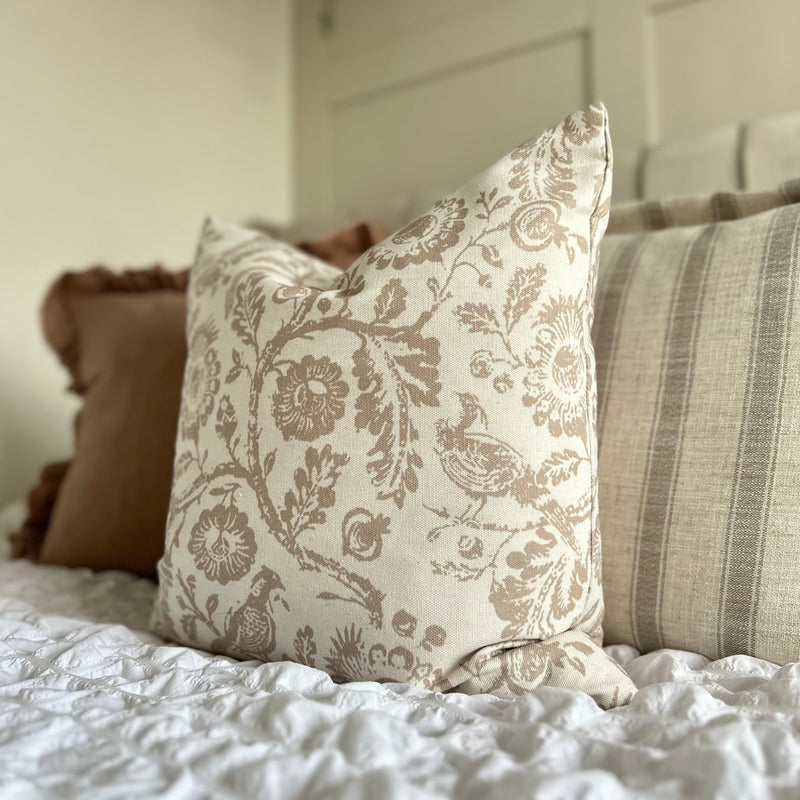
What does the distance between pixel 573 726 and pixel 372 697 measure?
13cm

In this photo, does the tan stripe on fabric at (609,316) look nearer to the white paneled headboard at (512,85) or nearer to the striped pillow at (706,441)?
the striped pillow at (706,441)

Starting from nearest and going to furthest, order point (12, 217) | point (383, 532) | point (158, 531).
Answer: point (383, 532)
point (158, 531)
point (12, 217)

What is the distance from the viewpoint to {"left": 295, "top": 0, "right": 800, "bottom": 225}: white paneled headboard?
52.7 inches

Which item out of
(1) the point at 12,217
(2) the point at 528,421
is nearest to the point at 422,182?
(1) the point at 12,217

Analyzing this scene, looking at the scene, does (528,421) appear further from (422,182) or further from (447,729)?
(422,182)

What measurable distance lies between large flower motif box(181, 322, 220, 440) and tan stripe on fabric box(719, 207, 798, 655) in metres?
0.45

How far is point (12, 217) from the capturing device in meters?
1.55

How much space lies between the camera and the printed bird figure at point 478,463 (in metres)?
0.56

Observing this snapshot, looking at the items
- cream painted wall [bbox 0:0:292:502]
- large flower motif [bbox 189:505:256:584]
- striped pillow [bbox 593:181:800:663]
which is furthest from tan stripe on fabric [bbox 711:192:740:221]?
cream painted wall [bbox 0:0:292:502]

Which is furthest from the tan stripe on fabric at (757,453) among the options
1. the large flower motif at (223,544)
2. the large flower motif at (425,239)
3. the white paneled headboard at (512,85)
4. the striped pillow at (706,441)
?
the white paneled headboard at (512,85)

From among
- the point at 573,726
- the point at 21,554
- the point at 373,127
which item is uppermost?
the point at 373,127

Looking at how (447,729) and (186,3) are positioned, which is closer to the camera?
(447,729)

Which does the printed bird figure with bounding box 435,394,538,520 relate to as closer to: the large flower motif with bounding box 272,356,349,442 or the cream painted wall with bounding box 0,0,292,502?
the large flower motif with bounding box 272,356,349,442

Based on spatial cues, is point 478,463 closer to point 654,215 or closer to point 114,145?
point 654,215
